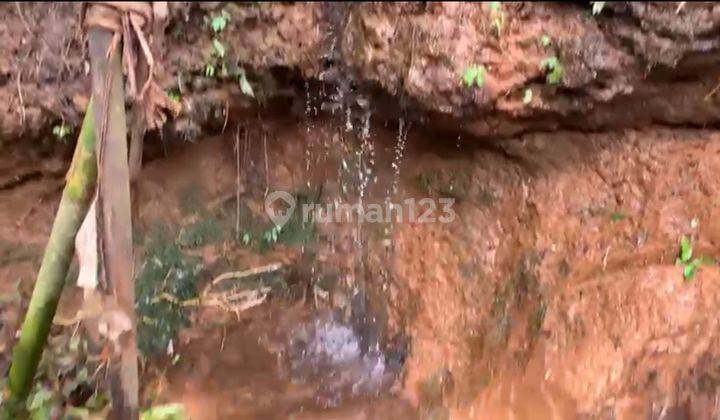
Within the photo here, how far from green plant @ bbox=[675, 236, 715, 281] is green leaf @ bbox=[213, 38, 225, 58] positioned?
1919mm

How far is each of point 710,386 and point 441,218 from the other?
1.23 meters

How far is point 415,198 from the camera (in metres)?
3.03

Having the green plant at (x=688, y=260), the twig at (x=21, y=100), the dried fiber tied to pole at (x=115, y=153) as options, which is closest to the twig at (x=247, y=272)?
the twig at (x=21, y=100)

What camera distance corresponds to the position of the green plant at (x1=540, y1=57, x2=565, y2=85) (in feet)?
7.61

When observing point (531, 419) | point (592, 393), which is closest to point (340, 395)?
point (531, 419)

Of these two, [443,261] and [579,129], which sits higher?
[579,129]

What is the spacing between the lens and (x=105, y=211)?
1.65 meters

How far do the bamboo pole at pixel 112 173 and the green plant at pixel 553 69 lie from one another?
4.61 feet

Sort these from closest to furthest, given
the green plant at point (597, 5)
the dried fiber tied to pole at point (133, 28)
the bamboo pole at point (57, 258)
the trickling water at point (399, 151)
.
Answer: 1. the dried fiber tied to pole at point (133, 28)
2. the bamboo pole at point (57, 258)
3. the green plant at point (597, 5)
4. the trickling water at point (399, 151)

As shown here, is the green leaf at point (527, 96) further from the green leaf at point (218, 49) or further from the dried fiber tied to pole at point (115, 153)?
the dried fiber tied to pole at point (115, 153)

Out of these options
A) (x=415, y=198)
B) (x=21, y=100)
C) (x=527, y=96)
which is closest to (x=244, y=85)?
(x=21, y=100)

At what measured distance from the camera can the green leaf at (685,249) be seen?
2.68 metres

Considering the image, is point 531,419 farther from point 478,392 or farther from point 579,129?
point 579,129

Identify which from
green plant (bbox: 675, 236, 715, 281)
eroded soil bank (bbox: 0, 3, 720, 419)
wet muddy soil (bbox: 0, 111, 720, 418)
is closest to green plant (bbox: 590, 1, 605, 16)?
eroded soil bank (bbox: 0, 3, 720, 419)
